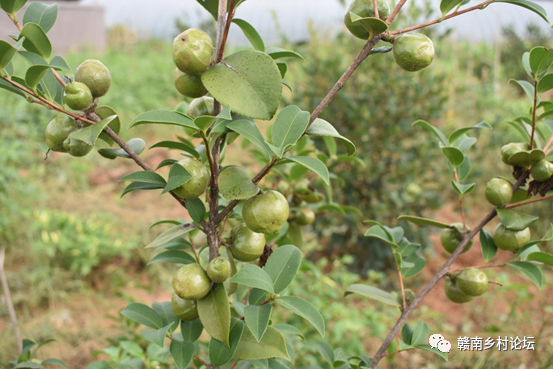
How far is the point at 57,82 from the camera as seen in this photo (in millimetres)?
651

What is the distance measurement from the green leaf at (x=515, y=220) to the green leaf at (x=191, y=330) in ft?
1.64

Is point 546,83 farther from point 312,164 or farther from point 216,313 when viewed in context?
point 216,313

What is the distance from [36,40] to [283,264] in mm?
433

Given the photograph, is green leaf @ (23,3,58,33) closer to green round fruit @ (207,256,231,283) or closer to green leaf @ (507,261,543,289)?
green round fruit @ (207,256,231,283)

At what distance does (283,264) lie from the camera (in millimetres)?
645

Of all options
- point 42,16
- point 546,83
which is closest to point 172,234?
point 42,16

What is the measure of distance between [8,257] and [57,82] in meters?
2.44

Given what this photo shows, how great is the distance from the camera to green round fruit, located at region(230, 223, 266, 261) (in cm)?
64

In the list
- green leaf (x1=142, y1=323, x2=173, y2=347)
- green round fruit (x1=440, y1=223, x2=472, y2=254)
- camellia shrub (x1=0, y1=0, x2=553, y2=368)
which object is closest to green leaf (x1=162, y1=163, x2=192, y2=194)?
camellia shrub (x1=0, y1=0, x2=553, y2=368)

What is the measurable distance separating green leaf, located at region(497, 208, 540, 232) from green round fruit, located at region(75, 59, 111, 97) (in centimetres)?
62

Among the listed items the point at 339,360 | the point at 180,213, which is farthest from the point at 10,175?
the point at 339,360

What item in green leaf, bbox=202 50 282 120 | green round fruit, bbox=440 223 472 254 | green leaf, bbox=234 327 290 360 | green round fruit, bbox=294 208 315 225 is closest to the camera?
green leaf, bbox=202 50 282 120

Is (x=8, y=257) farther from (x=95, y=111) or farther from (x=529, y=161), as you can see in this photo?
(x=529, y=161)

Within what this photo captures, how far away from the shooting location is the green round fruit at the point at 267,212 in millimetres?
565
